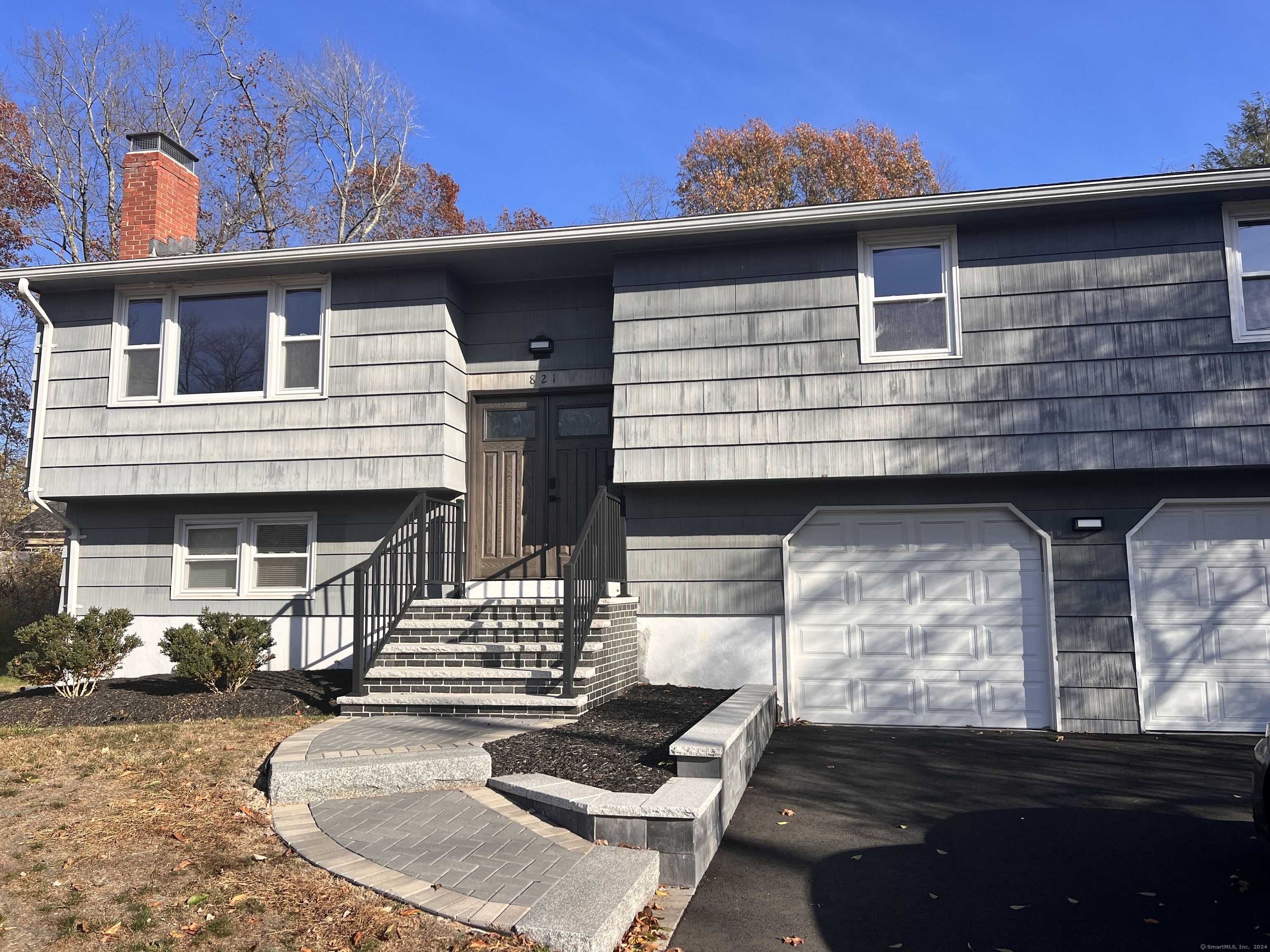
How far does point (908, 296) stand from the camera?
866 centimetres

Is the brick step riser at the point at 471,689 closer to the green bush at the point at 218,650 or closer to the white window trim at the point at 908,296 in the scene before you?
the green bush at the point at 218,650

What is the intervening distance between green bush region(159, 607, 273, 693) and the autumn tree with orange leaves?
1738 centimetres

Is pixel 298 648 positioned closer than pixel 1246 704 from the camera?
No


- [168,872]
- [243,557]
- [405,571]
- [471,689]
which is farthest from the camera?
[243,557]

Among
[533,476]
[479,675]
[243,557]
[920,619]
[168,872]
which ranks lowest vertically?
[168,872]

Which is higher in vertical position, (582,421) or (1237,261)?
(1237,261)

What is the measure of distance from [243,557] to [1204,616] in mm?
9982

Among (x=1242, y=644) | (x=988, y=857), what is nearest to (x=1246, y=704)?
(x=1242, y=644)

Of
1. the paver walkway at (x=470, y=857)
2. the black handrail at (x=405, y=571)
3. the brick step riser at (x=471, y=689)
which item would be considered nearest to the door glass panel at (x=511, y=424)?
the black handrail at (x=405, y=571)

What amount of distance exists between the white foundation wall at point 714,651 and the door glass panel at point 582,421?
221 cm

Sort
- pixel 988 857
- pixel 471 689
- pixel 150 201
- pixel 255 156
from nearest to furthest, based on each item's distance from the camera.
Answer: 1. pixel 988 857
2. pixel 471 689
3. pixel 150 201
4. pixel 255 156

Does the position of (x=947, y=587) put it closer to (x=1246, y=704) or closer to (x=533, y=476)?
(x=1246, y=704)

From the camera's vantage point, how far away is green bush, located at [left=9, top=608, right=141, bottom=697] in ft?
27.1

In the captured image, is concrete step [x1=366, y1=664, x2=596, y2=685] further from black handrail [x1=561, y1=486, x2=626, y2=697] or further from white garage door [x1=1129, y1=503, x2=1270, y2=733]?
white garage door [x1=1129, y1=503, x2=1270, y2=733]
